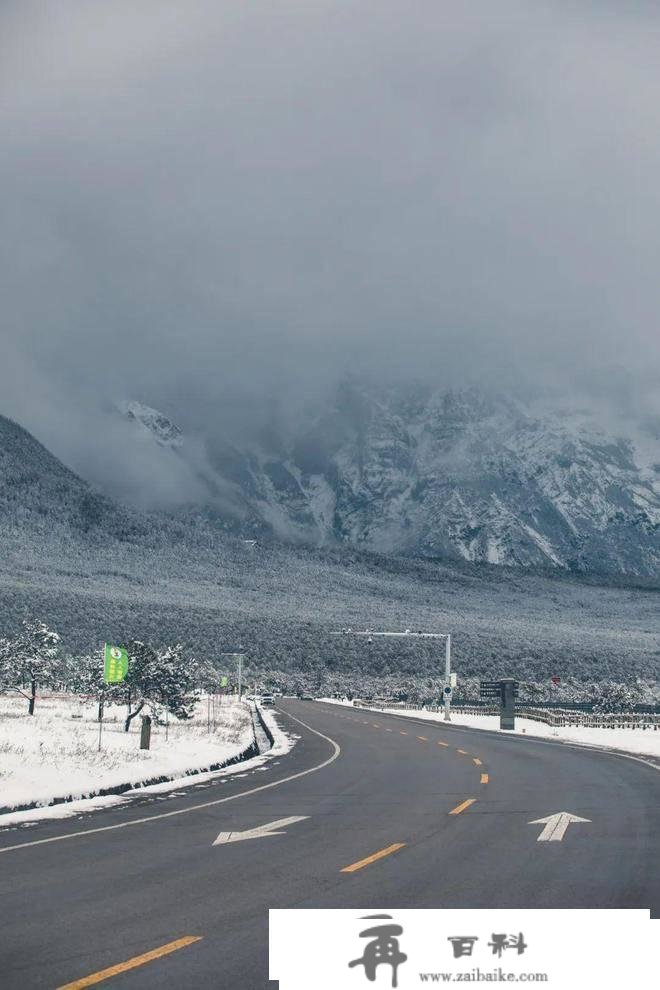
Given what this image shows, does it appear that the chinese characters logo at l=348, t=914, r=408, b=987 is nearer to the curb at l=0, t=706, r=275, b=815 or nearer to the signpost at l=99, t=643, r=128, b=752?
the curb at l=0, t=706, r=275, b=815

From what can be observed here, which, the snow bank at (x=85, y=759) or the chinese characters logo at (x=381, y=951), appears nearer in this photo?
the chinese characters logo at (x=381, y=951)

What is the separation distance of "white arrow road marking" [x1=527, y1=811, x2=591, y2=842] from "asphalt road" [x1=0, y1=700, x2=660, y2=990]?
19 centimetres

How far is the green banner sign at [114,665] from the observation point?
98.3 ft

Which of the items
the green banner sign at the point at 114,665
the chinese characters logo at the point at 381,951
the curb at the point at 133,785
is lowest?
the curb at the point at 133,785

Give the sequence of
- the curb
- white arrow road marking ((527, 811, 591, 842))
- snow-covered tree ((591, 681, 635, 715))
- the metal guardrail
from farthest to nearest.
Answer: snow-covered tree ((591, 681, 635, 715)) < the metal guardrail < the curb < white arrow road marking ((527, 811, 591, 842))

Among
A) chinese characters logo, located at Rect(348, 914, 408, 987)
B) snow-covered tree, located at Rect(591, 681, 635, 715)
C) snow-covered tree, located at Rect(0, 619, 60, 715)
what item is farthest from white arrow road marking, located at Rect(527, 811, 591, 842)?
snow-covered tree, located at Rect(591, 681, 635, 715)

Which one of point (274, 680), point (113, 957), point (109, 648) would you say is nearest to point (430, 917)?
point (113, 957)

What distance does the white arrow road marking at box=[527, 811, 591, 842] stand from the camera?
15.5 metres

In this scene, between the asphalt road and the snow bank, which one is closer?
the asphalt road

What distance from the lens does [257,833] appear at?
15.9 m

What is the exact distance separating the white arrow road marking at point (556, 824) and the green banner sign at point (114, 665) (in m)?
14.9

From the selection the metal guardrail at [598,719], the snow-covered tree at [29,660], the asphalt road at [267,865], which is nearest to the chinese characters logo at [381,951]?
the asphalt road at [267,865]

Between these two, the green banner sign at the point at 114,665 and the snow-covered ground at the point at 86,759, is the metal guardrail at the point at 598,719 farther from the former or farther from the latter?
the green banner sign at the point at 114,665

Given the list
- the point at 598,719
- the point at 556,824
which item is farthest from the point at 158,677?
the point at 556,824
